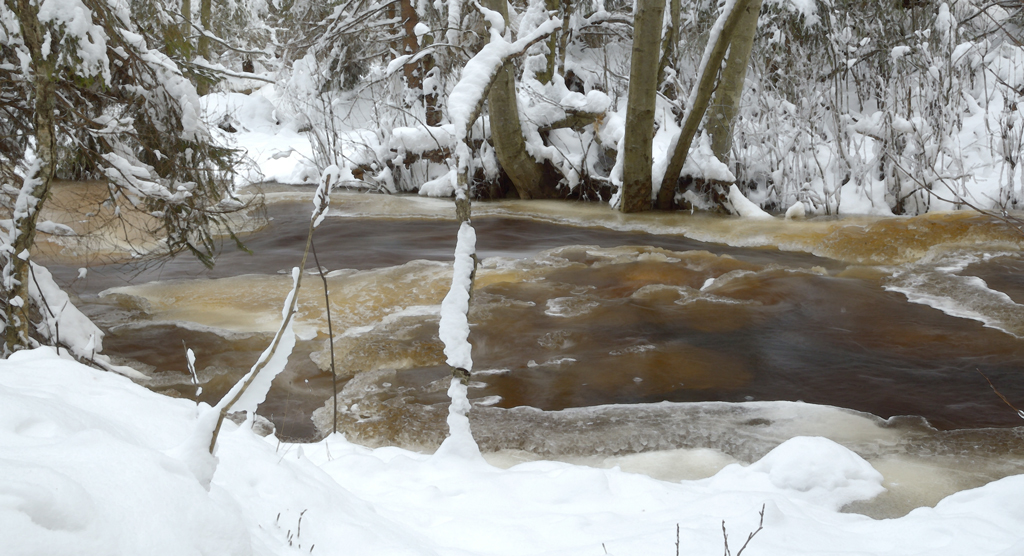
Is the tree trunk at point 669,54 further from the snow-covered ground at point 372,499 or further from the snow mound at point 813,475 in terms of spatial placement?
the snow-covered ground at point 372,499

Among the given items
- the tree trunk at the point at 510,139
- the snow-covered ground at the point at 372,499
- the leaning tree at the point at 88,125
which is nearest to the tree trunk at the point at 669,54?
the tree trunk at the point at 510,139

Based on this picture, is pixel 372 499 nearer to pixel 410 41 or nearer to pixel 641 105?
pixel 641 105

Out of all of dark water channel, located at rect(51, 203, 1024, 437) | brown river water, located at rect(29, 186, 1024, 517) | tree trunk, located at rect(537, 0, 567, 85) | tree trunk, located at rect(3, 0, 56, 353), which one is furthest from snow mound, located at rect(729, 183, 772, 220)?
tree trunk, located at rect(3, 0, 56, 353)

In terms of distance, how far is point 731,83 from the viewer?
345 inches

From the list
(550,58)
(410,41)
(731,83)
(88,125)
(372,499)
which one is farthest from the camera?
(410,41)

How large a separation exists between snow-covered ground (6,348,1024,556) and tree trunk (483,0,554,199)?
22.0 ft

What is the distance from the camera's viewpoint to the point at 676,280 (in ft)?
22.1

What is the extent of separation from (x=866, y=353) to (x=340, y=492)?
3999 millimetres

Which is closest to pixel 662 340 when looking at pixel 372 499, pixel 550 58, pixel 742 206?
pixel 372 499

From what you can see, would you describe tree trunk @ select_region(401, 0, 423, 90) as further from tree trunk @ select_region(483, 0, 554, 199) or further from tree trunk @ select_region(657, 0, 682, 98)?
tree trunk @ select_region(657, 0, 682, 98)

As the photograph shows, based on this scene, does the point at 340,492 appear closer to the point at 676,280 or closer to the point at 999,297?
the point at 676,280

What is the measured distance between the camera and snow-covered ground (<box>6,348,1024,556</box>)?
1.22m

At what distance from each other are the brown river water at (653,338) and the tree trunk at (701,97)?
868 millimetres

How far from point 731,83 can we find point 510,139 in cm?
309
